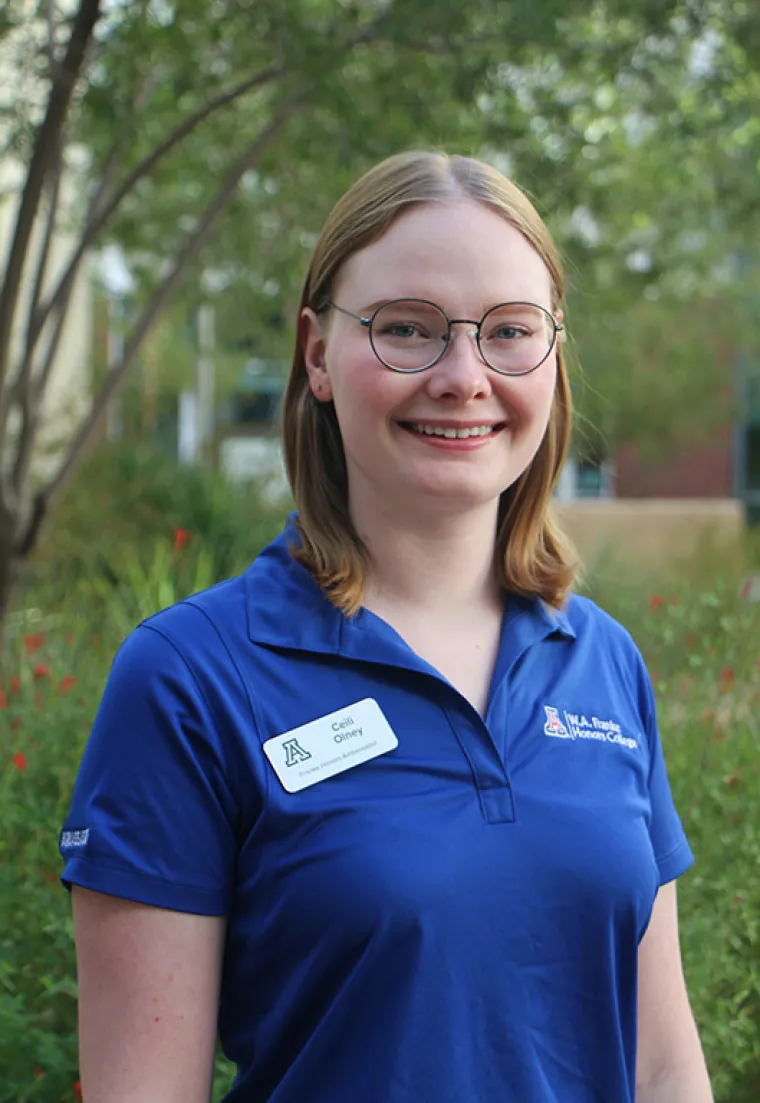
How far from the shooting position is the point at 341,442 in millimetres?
1943

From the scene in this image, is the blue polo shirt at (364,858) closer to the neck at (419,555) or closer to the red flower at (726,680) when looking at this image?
the neck at (419,555)

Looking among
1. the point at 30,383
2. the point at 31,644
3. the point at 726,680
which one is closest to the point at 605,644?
the point at 726,680

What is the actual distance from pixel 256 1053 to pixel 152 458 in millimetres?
9694

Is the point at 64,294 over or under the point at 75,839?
over

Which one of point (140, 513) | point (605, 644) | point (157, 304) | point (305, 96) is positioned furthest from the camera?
point (140, 513)

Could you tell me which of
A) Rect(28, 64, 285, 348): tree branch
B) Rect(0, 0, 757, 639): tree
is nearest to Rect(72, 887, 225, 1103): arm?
Rect(0, 0, 757, 639): tree

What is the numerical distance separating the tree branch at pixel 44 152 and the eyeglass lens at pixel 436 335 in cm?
419

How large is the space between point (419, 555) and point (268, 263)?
718cm

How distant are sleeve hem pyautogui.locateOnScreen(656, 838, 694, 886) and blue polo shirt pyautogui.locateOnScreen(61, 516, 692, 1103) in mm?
165

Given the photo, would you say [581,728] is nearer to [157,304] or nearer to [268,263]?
[157,304]

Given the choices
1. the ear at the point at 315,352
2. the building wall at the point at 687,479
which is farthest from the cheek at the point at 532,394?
the building wall at the point at 687,479

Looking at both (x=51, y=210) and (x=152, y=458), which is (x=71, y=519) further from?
(x=51, y=210)

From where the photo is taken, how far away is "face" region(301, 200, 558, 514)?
169 cm

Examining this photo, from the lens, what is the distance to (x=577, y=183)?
6512 millimetres
